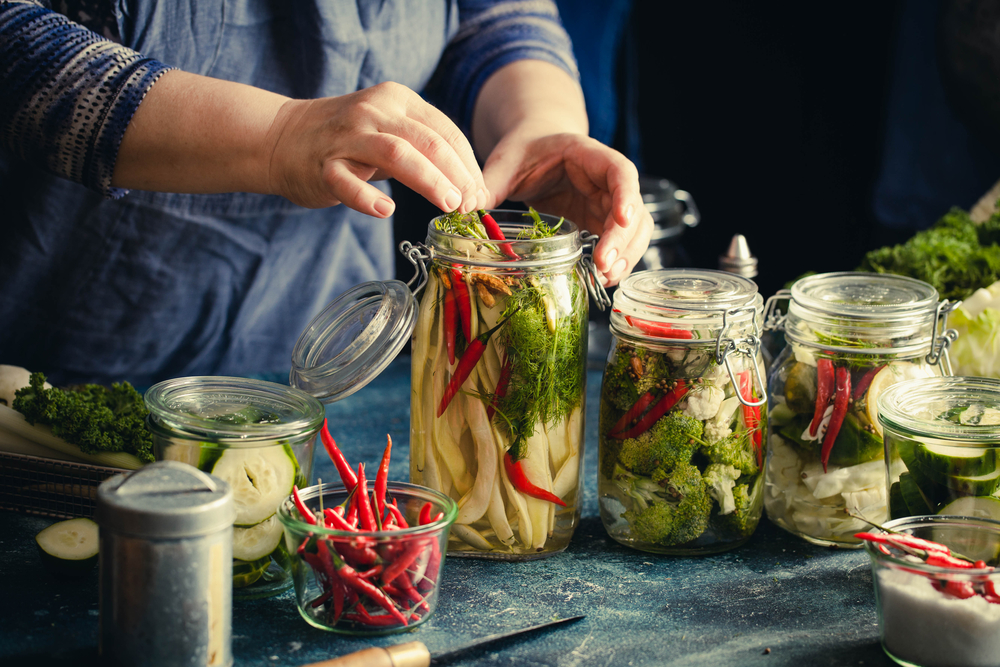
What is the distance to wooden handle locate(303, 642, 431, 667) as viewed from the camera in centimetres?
75

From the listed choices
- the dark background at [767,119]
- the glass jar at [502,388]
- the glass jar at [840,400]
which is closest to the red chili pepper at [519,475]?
the glass jar at [502,388]

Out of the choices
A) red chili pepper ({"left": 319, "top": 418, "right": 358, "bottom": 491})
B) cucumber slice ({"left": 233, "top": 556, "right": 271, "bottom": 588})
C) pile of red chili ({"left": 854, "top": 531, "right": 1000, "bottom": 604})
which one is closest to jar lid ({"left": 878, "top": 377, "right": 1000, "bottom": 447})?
pile of red chili ({"left": 854, "top": 531, "right": 1000, "bottom": 604})

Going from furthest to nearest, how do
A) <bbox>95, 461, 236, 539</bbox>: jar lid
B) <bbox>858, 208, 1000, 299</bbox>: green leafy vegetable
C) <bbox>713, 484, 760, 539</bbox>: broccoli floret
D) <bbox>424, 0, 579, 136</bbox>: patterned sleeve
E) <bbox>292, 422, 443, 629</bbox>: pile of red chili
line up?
<bbox>424, 0, 579, 136</bbox>: patterned sleeve → <bbox>858, 208, 1000, 299</bbox>: green leafy vegetable → <bbox>713, 484, 760, 539</bbox>: broccoli floret → <bbox>292, 422, 443, 629</bbox>: pile of red chili → <bbox>95, 461, 236, 539</bbox>: jar lid

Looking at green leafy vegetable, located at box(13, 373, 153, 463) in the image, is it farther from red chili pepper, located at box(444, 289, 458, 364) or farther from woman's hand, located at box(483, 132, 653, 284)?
woman's hand, located at box(483, 132, 653, 284)

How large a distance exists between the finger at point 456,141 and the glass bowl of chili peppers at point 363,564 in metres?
0.34

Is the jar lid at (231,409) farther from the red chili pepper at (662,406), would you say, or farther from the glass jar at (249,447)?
the red chili pepper at (662,406)

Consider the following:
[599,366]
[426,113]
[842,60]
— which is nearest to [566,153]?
[426,113]

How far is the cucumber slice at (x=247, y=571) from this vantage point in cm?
92

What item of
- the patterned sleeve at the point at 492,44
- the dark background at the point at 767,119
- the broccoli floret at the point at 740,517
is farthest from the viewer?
the dark background at the point at 767,119

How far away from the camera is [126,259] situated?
1.56 meters

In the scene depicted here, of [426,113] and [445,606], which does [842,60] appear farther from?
[445,606]

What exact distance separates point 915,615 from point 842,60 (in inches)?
95.8

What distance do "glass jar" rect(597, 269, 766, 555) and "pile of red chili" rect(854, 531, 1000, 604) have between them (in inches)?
7.6

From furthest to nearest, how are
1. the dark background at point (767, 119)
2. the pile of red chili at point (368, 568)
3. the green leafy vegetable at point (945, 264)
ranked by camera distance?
1. the dark background at point (767, 119)
2. the green leafy vegetable at point (945, 264)
3. the pile of red chili at point (368, 568)
